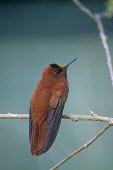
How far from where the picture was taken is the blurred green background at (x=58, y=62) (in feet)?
17.7

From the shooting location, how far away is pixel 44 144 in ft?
10.4

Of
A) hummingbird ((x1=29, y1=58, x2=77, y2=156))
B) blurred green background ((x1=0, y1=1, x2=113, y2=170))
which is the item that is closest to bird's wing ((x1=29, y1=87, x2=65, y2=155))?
hummingbird ((x1=29, y1=58, x2=77, y2=156))

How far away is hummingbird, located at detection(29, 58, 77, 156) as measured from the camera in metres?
3.20

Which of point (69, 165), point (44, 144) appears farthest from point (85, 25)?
point (44, 144)

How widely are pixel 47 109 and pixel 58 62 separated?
2.08 meters

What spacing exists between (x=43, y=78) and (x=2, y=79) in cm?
196

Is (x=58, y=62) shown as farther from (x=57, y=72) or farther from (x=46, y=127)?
(x=46, y=127)

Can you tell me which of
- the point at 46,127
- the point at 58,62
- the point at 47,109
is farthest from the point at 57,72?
the point at 58,62

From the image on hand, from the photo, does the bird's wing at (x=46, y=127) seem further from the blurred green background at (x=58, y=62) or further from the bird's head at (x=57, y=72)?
the blurred green background at (x=58, y=62)

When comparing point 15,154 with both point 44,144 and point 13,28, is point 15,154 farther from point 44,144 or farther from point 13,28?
point 44,144

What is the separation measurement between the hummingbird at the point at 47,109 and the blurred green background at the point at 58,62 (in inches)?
71.4

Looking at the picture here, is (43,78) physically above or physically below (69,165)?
above

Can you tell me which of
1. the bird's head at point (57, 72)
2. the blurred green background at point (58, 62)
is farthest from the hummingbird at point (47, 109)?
the blurred green background at point (58, 62)

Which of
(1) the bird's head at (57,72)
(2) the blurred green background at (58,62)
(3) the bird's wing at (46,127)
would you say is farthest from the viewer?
(2) the blurred green background at (58,62)
